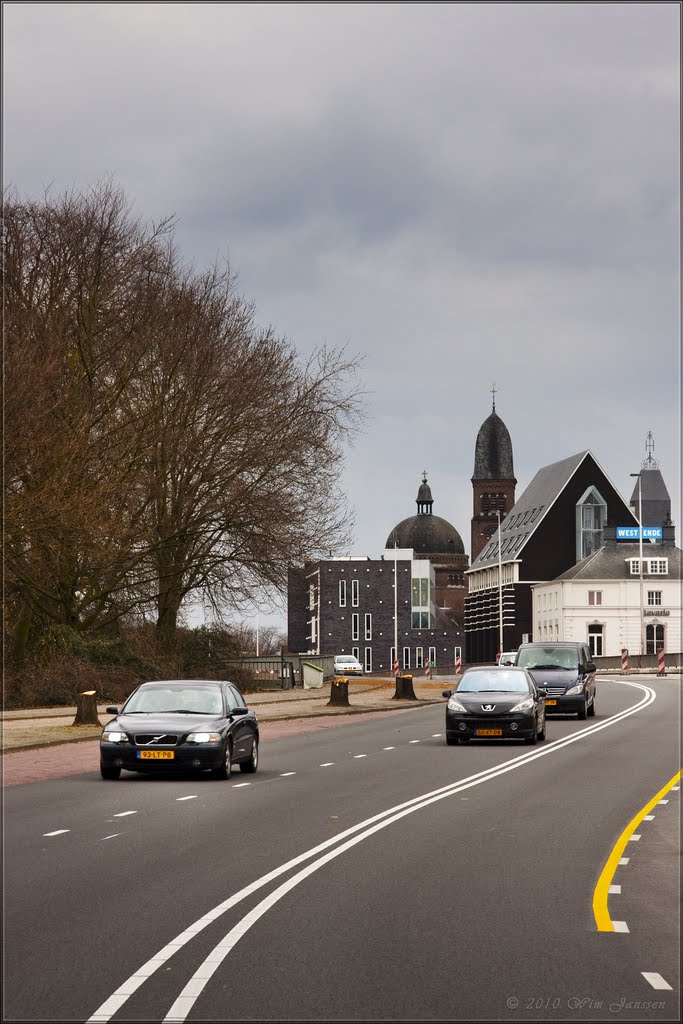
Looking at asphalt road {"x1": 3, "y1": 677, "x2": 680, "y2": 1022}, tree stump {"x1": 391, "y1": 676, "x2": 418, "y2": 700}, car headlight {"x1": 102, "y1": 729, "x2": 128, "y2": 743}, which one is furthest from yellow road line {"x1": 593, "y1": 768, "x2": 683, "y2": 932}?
tree stump {"x1": 391, "y1": 676, "x2": 418, "y2": 700}

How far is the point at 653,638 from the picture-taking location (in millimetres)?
111688

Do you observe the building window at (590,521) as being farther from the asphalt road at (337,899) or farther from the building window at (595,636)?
the asphalt road at (337,899)

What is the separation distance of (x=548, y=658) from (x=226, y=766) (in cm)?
1834

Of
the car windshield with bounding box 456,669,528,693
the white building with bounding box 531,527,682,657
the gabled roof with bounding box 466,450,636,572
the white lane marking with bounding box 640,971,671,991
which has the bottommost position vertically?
the white lane marking with bounding box 640,971,671,991

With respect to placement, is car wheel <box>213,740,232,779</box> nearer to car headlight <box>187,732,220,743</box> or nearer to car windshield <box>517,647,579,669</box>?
car headlight <box>187,732,220,743</box>

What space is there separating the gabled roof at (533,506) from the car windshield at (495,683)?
95791mm

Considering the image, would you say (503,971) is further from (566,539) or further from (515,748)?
(566,539)

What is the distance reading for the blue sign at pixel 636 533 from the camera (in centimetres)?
11619

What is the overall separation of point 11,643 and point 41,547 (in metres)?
6.90

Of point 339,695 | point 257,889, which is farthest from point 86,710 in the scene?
point 257,889

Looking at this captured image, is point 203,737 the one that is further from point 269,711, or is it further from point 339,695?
point 339,695

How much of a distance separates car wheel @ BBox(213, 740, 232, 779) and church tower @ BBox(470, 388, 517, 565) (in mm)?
147207

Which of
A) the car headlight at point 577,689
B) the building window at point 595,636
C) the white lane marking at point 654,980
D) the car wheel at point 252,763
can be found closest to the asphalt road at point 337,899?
the white lane marking at point 654,980

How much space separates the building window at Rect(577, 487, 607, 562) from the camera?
415ft
